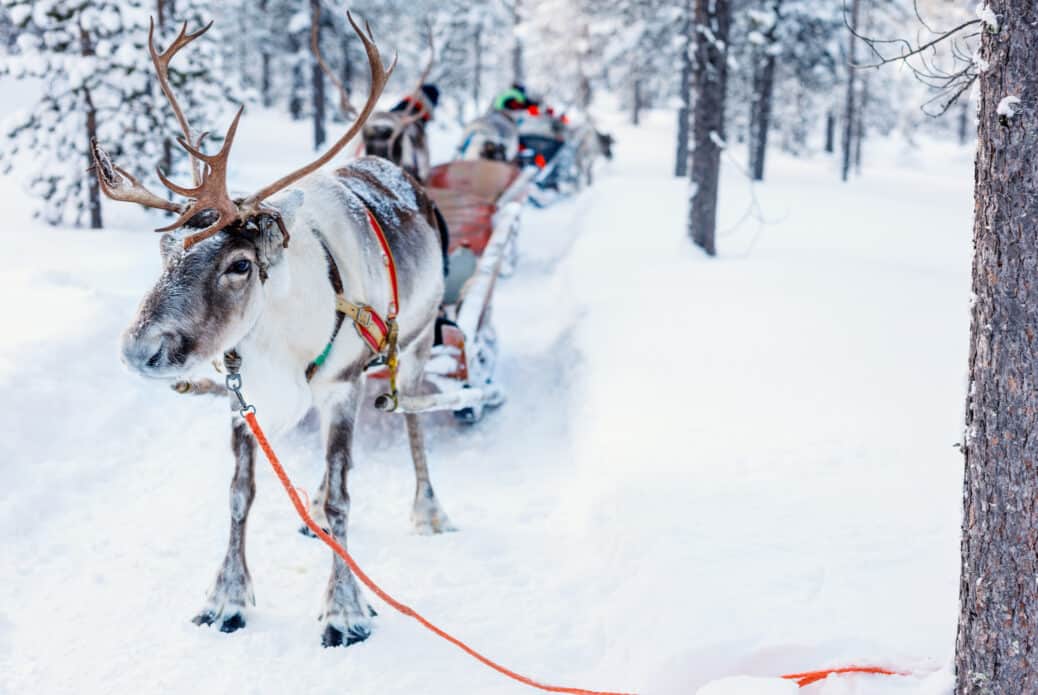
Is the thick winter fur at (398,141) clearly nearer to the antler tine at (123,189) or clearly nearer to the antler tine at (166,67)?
the antler tine at (166,67)

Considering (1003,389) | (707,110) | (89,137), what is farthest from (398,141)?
(1003,389)

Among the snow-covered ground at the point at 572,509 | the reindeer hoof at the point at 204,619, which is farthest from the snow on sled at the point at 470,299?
the reindeer hoof at the point at 204,619

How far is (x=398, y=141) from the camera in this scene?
9.24 m

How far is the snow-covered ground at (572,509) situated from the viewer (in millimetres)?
3562

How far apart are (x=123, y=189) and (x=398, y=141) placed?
597 cm

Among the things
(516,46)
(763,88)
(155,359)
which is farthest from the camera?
(516,46)

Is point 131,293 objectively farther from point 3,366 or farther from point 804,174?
point 804,174

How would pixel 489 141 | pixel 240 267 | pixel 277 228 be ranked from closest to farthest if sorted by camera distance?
pixel 240 267
pixel 277 228
pixel 489 141

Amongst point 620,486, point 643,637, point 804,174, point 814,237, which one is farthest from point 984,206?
point 804,174

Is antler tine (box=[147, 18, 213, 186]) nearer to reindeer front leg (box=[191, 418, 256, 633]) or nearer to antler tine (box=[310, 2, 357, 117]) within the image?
reindeer front leg (box=[191, 418, 256, 633])

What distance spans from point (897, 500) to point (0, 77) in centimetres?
1155

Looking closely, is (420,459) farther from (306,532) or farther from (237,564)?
(237,564)

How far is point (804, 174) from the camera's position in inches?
1103

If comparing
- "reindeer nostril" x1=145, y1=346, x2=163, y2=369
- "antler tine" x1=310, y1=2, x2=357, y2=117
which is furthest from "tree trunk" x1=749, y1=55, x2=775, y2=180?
"reindeer nostril" x1=145, y1=346, x2=163, y2=369
